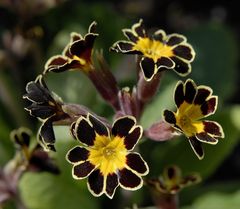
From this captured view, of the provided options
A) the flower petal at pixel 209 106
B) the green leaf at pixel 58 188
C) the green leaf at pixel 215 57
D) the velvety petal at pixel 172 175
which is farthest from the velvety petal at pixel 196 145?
the green leaf at pixel 215 57

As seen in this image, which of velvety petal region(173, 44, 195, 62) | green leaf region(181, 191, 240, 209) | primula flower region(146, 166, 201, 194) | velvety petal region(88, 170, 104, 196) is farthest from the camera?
green leaf region(181, 191, 240, 209)

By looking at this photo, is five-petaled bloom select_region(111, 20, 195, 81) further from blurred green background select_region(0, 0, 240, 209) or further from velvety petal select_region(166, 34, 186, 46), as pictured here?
blurred green background select_region(0, 0, 240, 209)

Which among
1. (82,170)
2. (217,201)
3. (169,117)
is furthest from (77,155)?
(217,201)

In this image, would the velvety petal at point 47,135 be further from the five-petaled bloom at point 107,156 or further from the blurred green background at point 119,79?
the blurred green background at point 119,79

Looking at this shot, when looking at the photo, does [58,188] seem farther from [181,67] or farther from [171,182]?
[181,67]

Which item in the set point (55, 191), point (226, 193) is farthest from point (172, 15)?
point (55, 191)

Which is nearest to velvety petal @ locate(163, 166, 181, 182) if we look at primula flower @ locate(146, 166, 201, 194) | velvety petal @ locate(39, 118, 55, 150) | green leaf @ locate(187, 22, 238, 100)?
primula flower @ locate(146, 166, 201, 194)

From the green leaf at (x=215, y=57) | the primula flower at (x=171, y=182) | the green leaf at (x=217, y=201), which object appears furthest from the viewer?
the green leaf at (x=215, y=57)
